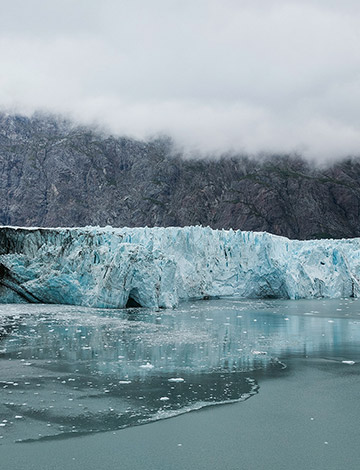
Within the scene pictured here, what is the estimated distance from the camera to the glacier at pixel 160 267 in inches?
797

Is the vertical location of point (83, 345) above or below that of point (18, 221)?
below

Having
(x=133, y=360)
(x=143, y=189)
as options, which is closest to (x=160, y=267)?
(x=133, y=360)

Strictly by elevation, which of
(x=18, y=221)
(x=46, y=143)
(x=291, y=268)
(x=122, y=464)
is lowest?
(x=122, y=464)

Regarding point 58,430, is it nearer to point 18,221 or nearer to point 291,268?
point 291,268

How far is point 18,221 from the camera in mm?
79688

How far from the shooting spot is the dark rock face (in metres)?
81.9

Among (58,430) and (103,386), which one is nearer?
(58,430)

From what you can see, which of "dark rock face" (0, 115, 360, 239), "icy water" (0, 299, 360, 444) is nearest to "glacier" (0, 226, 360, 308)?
"icy water" (0, 299, 360, 444)

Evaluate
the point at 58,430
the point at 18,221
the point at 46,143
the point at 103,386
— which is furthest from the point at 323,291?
the point at 46,143

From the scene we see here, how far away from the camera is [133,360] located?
9.99 metres

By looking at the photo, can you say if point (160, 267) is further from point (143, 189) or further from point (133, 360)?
point (143, 189)

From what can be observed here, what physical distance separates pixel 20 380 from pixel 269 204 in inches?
3133

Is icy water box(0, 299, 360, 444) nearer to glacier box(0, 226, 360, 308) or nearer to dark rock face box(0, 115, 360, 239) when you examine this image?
glacier box(0, 226, 360, 308)

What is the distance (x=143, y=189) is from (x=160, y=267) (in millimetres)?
65015
